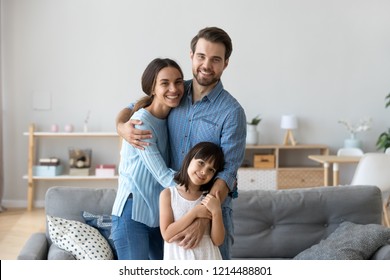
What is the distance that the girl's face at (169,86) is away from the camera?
1.77m

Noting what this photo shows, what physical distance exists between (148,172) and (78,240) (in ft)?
3.08

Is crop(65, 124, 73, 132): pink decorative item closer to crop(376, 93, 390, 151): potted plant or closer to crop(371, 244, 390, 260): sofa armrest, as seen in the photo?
crop(376, 93, 390, 151): potted plant

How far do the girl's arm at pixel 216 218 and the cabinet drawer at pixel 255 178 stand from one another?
4121 millimetres

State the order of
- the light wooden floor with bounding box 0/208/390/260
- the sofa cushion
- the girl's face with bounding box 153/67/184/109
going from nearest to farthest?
the girl's face with bounding box 153/67/184/109, the sofa cushion, the light wooden floor with bounding box 0/208/390/260

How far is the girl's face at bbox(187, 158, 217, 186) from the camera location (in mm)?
1690

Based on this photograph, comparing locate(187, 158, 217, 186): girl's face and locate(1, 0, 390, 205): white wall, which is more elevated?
locate(1, 0, 390, 205): white wall

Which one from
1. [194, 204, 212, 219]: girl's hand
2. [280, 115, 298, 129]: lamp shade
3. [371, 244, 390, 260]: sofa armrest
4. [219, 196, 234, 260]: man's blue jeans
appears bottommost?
[371, 244, 390, 260]: sofa armrest

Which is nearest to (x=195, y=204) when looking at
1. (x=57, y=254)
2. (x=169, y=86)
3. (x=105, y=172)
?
(x=169, y=86)

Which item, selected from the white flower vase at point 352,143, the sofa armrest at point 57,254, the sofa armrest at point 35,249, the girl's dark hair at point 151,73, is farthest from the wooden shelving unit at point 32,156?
the girl's dark hair at point 151,73

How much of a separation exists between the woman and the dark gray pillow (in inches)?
36.8

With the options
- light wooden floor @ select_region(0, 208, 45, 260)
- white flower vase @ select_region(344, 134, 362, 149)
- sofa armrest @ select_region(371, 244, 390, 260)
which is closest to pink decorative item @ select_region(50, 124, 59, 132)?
light wooden floor @ select_region(0, 208, 45, 260)
